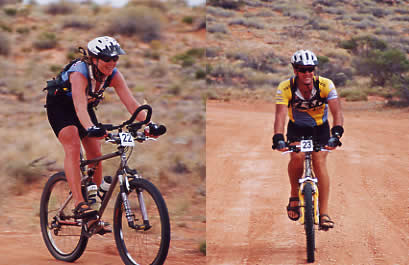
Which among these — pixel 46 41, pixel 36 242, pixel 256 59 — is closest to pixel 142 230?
pixel 36 242

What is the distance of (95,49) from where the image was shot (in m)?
4.86

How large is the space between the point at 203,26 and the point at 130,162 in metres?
19.7

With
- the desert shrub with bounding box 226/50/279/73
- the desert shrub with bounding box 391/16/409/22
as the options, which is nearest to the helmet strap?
the desert shrub with bounding box 391/16/409/22

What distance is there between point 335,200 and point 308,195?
2.73 metres

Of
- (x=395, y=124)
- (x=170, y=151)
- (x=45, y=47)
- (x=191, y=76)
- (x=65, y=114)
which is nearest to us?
(x=65, y=114)

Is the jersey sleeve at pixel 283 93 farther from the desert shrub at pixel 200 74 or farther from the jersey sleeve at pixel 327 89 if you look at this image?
the desert shrub at pixel 200 74

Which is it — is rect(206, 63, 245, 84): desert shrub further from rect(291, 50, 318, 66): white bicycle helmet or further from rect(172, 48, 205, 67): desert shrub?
rect(291, 50, 318, 66): white bicycle helmet

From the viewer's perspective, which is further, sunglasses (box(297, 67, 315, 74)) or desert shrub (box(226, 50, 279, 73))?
desert shrub (box(226, 50, 279, 73))

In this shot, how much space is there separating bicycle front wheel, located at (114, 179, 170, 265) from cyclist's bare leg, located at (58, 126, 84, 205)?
442 mm

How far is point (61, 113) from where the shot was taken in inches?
203

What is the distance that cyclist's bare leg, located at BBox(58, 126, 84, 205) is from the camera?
5.09 metres

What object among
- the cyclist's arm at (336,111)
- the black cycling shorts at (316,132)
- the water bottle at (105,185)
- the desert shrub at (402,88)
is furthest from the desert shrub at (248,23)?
the water bottle at (105,185)

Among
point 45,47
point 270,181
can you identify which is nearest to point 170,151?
point 270,181

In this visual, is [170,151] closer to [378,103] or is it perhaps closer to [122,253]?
[378,103]
